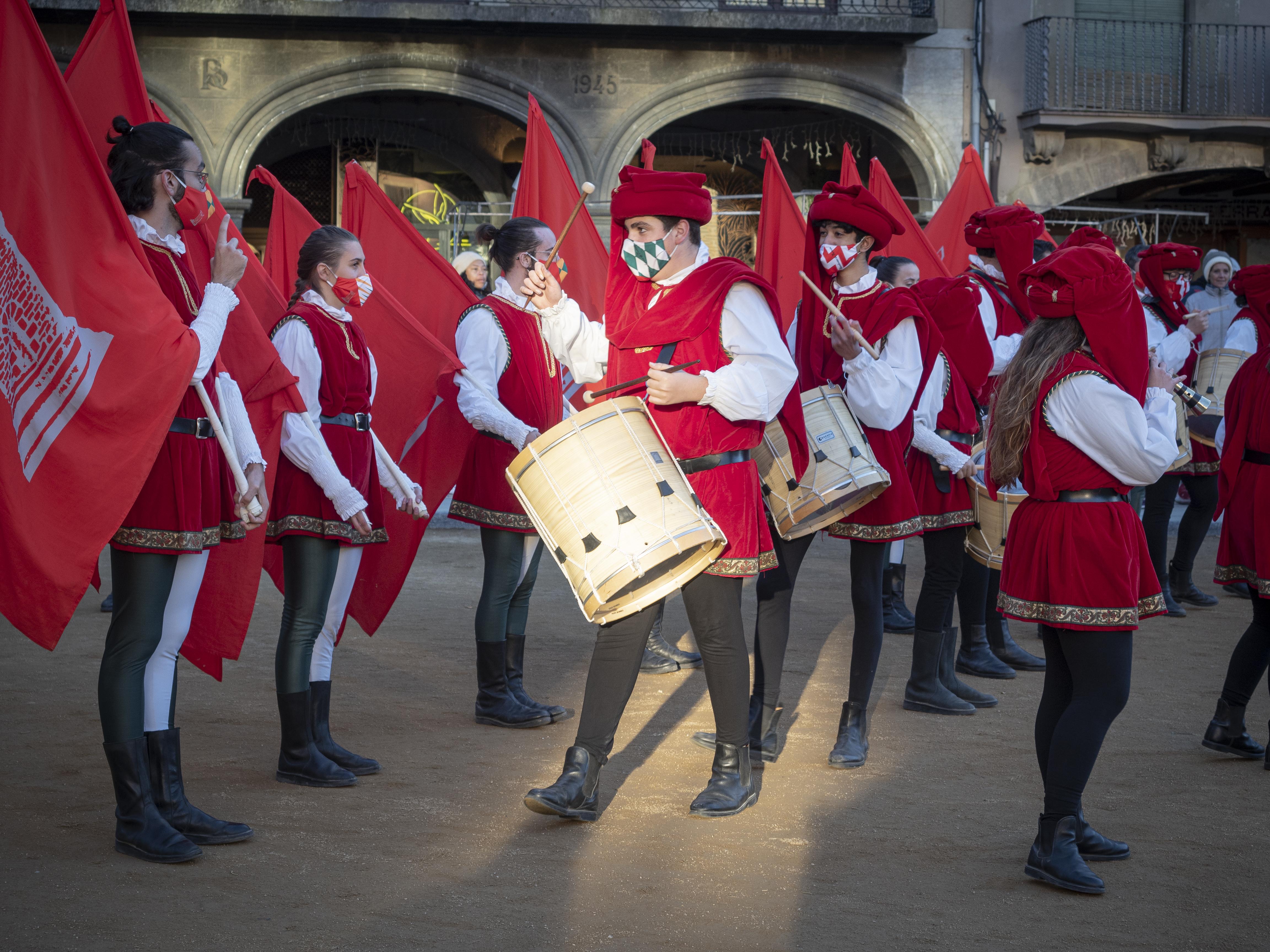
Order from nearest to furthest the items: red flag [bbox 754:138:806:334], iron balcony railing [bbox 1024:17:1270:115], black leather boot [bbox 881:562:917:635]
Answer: black leather boot [bbox 881:562:917:635] < red flag [bbox 754:138:806:334] < iron balcony railing [bbox 1024:17:1270:115]

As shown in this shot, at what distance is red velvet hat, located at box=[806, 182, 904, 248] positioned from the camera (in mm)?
4871

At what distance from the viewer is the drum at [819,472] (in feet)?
15.1

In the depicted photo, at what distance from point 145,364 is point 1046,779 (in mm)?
2715

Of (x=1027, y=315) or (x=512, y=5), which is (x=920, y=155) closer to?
(x=512, y=5)

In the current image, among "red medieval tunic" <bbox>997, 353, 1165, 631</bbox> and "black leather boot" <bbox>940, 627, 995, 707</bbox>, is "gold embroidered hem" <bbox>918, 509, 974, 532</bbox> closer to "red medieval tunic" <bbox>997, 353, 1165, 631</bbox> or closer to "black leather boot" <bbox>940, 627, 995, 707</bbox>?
"black leather boot" <bbox>940, 627, 995, 707</bbox>

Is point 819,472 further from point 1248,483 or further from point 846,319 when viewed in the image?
point 1248,483

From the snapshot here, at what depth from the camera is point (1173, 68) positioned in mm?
18625

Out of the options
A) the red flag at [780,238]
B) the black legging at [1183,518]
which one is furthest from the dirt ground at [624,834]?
the red flag at [780,238]

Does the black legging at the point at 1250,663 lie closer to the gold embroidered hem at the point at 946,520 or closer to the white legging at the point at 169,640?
the gold embroidered hem at the point at 946,520

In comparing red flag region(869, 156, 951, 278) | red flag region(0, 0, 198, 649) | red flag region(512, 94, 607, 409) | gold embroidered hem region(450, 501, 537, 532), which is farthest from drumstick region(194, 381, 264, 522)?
red flag region(869, 156, 951, 278)

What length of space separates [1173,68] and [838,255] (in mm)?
16029

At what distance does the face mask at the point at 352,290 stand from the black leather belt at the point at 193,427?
3.24ft

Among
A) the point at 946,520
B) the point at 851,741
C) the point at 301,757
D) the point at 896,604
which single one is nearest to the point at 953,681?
the point at 946,520

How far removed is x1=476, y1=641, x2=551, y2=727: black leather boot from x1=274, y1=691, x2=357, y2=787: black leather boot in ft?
3.04
